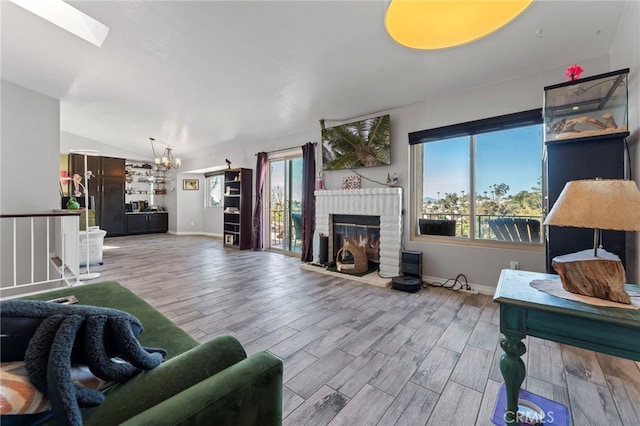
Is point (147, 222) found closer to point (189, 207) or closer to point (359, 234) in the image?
point (189, 207)

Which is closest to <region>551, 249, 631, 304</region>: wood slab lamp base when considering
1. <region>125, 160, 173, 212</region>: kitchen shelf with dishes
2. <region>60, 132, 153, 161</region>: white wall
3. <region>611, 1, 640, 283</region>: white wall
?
<region>611, 1, 640, 283</region>: white wall

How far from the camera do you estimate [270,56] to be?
9.96 ft

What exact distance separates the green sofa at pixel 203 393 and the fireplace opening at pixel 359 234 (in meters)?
3.37

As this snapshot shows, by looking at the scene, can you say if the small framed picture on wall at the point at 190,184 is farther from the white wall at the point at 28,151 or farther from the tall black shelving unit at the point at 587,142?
the tall black shelving unit at the point at 587,142

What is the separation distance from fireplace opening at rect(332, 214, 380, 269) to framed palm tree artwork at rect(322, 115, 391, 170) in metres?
0.89

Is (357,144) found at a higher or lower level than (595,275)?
higher

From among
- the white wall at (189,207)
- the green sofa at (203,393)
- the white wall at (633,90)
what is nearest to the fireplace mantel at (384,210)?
the white wall at (633,90)

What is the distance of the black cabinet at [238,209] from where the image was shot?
625cm

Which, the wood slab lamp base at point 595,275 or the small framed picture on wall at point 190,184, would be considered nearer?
the wood slab lamp base at point 595,275

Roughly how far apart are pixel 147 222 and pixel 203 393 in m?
9.65

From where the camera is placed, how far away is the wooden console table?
0.95 meters

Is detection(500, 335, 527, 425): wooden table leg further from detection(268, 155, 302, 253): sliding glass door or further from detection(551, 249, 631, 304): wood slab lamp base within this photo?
detection(268, 155, 302, 253): sliding glass door

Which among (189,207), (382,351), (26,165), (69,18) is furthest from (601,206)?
(189,207)

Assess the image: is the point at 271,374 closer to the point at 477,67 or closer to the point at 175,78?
the point at 477,67
